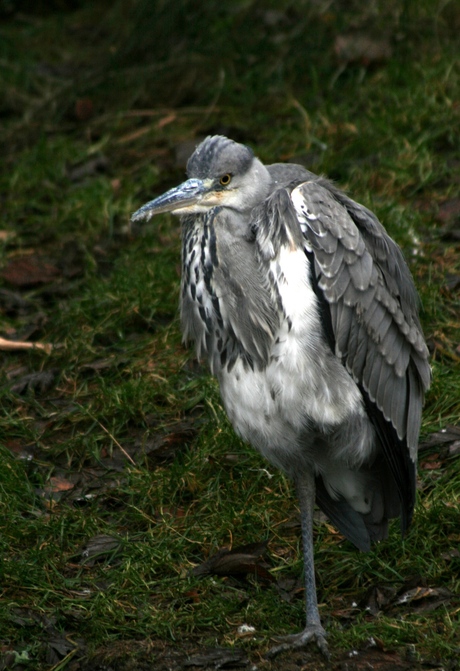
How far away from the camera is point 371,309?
430cm

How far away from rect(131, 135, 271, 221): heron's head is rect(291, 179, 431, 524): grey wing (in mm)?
249

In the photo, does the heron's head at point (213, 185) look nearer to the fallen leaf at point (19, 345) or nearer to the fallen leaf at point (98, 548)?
the fallen leaf at point (98, 548)

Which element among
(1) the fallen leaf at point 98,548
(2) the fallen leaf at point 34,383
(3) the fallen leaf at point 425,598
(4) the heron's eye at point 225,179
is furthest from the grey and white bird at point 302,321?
(2) the fallen leaf at point 34,383

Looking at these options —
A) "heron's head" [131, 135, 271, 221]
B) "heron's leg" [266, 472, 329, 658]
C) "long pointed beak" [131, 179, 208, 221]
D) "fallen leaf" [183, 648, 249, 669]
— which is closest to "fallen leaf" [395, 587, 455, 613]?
"heron's leg" [266, 472, 329, 658]

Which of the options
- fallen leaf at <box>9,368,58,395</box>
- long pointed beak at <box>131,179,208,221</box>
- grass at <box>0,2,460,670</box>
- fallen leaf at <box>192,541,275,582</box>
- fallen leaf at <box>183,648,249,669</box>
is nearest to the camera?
fallen leaf at <box>183,648,249,669</box>

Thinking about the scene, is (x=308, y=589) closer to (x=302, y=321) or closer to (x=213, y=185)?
(x=302, y=321)

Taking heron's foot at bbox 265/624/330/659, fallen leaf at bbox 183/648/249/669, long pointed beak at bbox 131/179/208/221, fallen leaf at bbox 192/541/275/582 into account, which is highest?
long pointed beak at bbox 131/179/208/221

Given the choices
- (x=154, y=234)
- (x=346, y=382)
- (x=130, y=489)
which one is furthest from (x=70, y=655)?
(x=154, y=234)

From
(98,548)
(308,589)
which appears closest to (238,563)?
(308,589)

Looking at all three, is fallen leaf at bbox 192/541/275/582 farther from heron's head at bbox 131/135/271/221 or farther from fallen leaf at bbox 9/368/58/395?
fallen leaf at bbox 9/368/58/395

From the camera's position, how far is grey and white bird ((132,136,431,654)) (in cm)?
412

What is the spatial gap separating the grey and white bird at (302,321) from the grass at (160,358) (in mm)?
392

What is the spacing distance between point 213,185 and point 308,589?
1759 mm

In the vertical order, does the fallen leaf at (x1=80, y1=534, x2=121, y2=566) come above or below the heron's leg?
below
